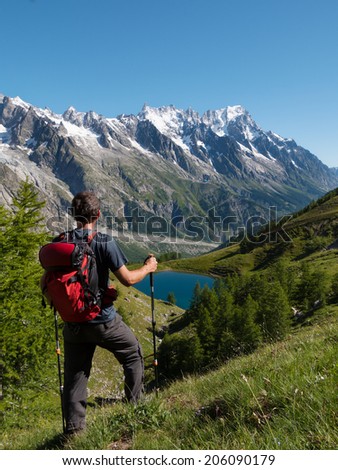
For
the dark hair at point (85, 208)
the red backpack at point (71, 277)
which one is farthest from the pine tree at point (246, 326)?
the dark hair at point (85, 208)

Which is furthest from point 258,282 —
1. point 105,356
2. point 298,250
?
point 298,250

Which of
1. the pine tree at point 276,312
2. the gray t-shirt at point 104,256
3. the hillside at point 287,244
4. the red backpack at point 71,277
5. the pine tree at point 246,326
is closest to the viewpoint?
the red backpack at point 71,277

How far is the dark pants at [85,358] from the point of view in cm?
576

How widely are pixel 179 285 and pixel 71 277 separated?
173m

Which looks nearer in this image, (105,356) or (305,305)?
(105,356)

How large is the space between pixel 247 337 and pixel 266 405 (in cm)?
4621

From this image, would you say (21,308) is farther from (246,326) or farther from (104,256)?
(246,326)

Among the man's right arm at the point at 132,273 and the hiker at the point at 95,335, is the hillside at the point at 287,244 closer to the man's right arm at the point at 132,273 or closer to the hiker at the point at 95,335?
the man's right arm at the point at 132,273

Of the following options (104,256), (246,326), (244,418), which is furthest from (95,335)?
(246,326)

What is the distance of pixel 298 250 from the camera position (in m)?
162

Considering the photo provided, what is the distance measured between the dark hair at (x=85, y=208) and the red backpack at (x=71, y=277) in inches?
16.7

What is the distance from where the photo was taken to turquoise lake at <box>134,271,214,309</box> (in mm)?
156325

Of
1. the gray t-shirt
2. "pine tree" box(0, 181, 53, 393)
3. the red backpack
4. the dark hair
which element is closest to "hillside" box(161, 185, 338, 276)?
"pine tree" box(0, 181, 53, 393)
